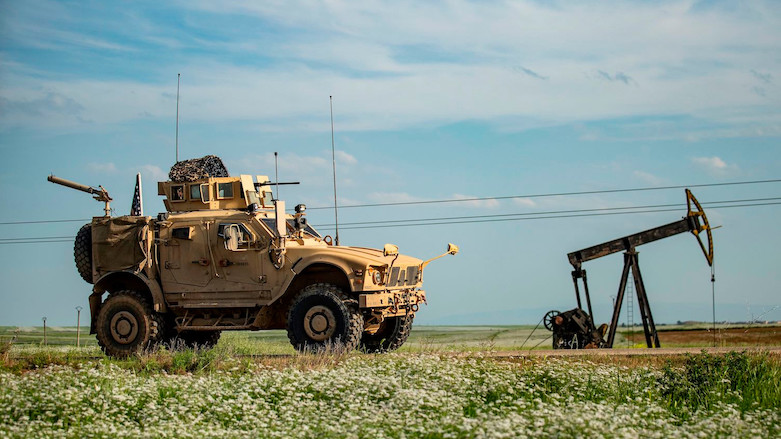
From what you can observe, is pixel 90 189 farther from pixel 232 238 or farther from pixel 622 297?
pixel 622 297

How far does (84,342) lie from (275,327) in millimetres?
7811

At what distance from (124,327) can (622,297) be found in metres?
11.5

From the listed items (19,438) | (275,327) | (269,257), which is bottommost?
(19,438)

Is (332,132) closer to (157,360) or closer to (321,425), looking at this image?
(157,360)

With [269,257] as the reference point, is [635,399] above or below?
below

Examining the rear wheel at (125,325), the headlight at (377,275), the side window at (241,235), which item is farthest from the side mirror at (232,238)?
the headlight at (377,275)

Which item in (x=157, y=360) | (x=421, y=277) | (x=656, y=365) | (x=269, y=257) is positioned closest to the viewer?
(x=656, y=365)

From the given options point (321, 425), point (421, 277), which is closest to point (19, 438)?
point (321, 425)

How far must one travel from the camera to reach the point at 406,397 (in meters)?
12.2

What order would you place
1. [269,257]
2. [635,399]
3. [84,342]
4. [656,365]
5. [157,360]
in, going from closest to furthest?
1. [635,399]
2. [656,365]
3. [157,360]
4. [269,257]
5. [84,342]

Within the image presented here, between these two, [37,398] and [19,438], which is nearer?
[19,438]

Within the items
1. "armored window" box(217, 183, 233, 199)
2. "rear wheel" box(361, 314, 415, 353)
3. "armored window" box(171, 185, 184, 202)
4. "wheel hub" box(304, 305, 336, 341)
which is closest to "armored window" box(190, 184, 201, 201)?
"armored window" box(171, 185, 184, 202)

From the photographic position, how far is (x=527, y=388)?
13117mm

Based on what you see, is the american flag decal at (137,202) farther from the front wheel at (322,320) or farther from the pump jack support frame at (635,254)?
the pump jack support frame at (635,254)
